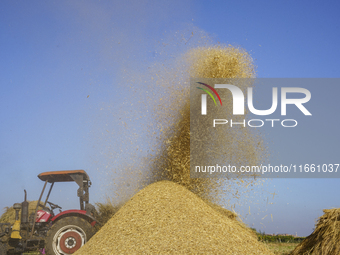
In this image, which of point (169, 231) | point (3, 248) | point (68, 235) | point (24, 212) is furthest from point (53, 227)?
point (169, 231)

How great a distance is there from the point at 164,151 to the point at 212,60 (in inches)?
114

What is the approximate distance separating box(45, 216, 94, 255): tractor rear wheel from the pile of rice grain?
2.54ft

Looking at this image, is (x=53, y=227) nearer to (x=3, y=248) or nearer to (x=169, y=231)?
(x=3, y=248)

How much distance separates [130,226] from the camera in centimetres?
618

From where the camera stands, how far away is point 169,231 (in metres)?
5.69

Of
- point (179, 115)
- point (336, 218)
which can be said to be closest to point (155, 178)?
point (179, 115)

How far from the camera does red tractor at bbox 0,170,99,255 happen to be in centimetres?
717

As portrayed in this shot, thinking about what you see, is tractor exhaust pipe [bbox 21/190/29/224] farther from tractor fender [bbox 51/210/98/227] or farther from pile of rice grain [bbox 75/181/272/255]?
pile of rice grain [bbox 75/181/272/255]

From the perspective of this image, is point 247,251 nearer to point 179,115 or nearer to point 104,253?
point 104,253

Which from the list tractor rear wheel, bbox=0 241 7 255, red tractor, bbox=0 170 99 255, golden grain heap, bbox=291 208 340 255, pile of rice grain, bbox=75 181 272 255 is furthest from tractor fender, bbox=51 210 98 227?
golden grain heap, bbox=291 208 340 255

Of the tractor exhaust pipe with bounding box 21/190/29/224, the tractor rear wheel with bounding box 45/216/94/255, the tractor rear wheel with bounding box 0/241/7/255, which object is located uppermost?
the tractor exhaust pipe with bounding box 21/190/29/224

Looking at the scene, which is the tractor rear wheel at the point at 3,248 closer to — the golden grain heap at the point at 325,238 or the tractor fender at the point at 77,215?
the tractor fender at the point at 77,215

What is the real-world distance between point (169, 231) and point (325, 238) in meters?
2.91

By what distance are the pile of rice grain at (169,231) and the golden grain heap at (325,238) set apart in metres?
0.78
